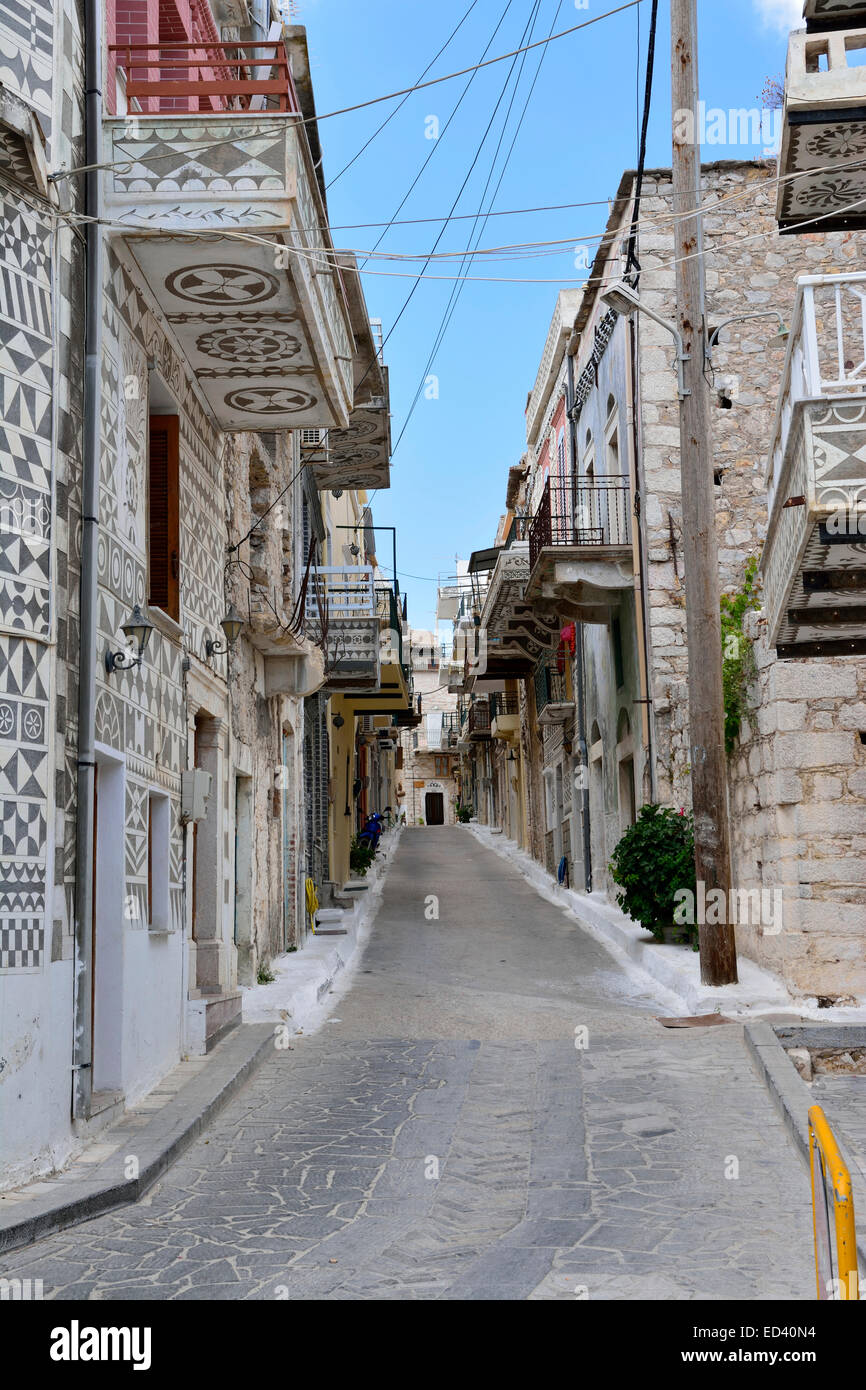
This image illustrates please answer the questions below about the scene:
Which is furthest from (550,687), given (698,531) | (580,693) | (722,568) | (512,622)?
(698,531)

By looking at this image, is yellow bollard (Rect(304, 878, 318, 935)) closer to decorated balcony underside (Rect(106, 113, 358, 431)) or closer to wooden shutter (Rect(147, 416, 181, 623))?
wooden shutter (Rect(147, 416, 181, 623))

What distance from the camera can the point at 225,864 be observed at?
12.1m

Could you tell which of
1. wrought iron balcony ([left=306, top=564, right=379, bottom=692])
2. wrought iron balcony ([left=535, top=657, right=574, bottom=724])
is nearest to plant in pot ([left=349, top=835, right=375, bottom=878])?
wrought iron balcony ([left=535, top=657, right=574, bottom=724])

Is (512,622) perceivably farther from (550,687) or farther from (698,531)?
(698,531)

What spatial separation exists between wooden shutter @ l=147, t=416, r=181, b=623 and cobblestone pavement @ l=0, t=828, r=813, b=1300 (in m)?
3.68

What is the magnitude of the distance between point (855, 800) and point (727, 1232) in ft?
19.8

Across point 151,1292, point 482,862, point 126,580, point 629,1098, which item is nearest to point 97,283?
point 126,580

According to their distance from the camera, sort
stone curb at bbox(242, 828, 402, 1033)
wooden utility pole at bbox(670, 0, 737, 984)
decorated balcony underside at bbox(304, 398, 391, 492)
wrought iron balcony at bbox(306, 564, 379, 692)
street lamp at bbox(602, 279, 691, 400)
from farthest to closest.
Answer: wrought iron balcony at bbox(306, 564, 379, 692) < decorated balcony underside at bbox(304, 398, 391, 492) < street lamp at bbox(602, 279, 691, 400) < wooden utility pole at bbox(670, 0, 737, 984) < stone curb at bbox(242, 828, 402, 1033)

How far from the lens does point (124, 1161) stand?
686cm

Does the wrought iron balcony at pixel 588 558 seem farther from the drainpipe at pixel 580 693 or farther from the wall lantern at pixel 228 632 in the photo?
the wall lantern at pixel 228 632

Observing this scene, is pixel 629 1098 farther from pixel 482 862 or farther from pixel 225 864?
→ pixel 482 862

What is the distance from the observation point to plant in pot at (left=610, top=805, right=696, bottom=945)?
1437cm

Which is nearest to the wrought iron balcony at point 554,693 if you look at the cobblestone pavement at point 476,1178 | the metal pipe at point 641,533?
the metal pipe at point 641,533

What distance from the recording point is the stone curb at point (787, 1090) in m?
5.92
